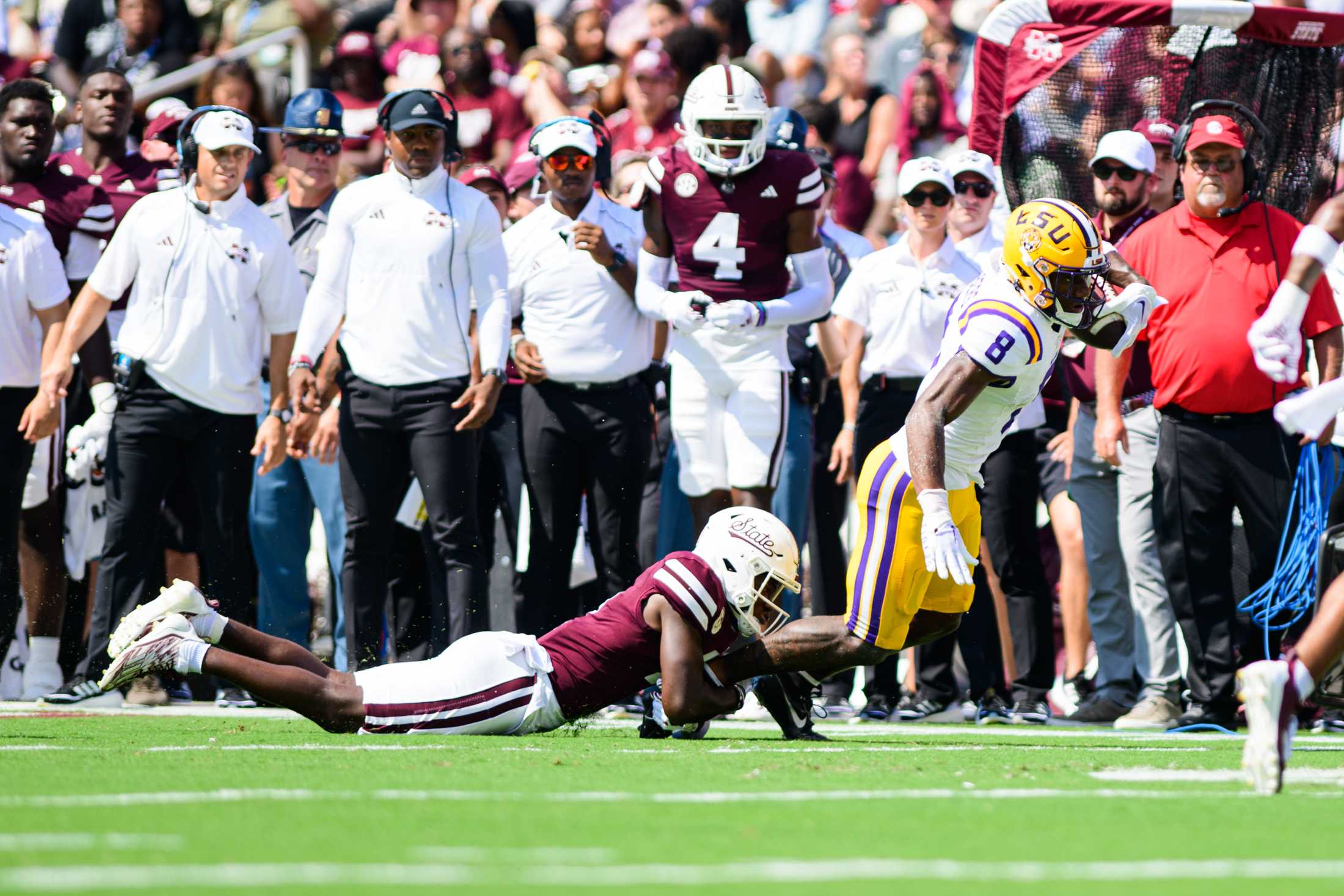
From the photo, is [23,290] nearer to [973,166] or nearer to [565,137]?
[565,137]

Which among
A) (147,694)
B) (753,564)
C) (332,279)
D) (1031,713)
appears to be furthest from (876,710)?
(147,694)

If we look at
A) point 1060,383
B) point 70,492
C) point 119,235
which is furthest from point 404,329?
point 1060,383

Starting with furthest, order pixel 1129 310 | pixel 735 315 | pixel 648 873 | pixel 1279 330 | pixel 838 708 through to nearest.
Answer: pixel 838 708 < pixel 735 315 < pixel 1129 310 < pixel 1279 330 < pixel 648 873

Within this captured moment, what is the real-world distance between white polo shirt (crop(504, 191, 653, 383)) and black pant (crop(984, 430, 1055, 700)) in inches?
67.3

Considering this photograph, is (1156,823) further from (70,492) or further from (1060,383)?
(70,492)

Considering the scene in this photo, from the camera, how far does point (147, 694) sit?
8.37 m

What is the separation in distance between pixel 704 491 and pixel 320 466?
218cm

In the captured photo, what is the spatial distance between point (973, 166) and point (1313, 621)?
13.8 ft

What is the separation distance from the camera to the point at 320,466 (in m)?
9.19

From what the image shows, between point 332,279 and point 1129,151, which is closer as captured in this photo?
point 332,279

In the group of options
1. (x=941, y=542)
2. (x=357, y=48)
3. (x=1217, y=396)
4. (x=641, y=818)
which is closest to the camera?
(x=641, y=818)

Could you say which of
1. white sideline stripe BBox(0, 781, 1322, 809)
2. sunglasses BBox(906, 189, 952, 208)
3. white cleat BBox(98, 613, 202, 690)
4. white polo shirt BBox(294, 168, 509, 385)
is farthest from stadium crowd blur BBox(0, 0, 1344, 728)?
white sideline stripe BBox(0, 781, 1322, 809)

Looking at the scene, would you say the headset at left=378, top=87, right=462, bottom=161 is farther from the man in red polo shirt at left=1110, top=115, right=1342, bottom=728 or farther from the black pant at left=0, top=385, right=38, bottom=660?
the man in red polo shirt at left=1110, top=115, right=1342, bottom=728

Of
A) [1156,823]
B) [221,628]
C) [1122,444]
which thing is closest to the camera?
[1156,823]
